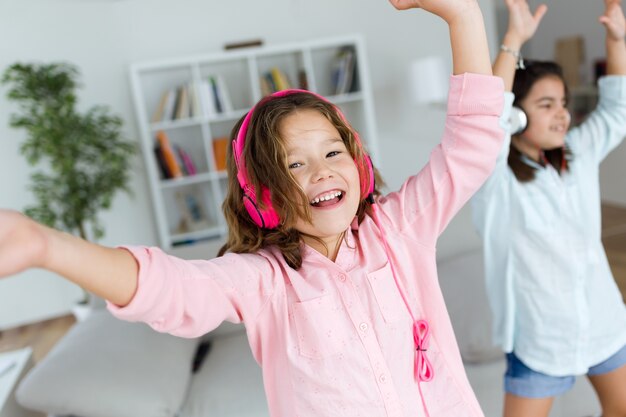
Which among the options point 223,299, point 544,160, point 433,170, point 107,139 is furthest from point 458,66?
point 107,139

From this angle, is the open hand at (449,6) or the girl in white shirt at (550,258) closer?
the open hand at (449,6)

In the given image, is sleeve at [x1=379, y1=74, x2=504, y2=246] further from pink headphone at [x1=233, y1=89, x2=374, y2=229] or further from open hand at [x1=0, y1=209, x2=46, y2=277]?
open hand at [x1=0, y1=209, x2=46, y2=277]

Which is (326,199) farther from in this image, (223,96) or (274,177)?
(223,96)

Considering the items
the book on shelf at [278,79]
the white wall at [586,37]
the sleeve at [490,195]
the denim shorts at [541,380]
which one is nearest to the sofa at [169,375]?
the denim shorts at [541,380]

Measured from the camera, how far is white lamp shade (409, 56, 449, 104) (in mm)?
4348

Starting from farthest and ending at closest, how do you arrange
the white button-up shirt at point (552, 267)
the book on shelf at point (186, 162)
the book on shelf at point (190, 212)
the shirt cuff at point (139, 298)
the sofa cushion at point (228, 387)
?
the book on shelf at point (190, 212)
the book on shelf at point (186, 162)
the sofa cushion at point (228, 387)
the white button-up shirt at point (552, 267)
the shirt cuff at point (139, 298)

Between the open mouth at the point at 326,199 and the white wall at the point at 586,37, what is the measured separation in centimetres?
480

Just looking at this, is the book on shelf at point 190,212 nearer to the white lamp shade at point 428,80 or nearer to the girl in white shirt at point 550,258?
the white lamp shade at point 428,80

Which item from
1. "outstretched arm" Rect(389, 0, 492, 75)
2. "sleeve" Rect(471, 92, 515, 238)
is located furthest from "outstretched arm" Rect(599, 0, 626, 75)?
"outstretched arm" Rect(389, 0, 492, 75)

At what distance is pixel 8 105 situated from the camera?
13.3ft

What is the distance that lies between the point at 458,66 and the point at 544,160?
2.12 feet

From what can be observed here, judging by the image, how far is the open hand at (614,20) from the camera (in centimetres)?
140

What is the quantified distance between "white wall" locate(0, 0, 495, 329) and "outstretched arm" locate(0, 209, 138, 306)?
388cm

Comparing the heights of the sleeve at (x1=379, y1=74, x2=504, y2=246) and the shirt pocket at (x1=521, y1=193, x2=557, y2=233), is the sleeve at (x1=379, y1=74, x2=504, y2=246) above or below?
above
